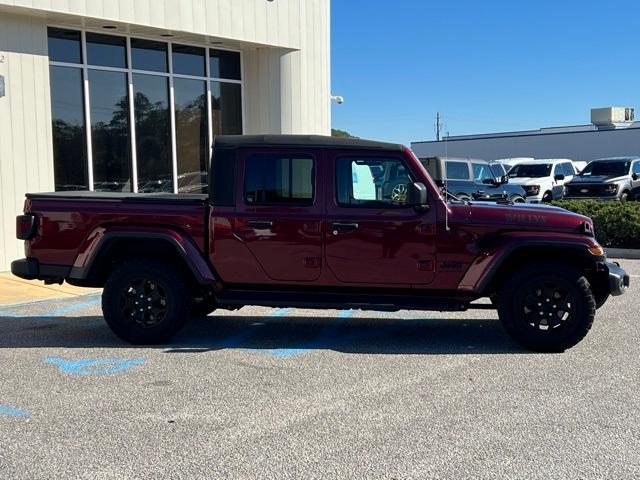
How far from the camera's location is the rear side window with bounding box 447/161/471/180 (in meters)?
18.7

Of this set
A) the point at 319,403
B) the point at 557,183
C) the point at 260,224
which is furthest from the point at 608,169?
the point at 319,403

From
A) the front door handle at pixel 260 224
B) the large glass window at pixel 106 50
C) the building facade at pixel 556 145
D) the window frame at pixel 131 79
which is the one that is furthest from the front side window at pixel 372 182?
the building facade at pixel 556 145

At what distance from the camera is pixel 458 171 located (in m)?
18.8

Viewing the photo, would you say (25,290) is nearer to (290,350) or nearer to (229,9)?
(290,350)

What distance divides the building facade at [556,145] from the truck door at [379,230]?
117ft

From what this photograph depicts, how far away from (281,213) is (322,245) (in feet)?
1.57

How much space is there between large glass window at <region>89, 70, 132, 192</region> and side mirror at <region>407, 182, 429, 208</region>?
809 cm

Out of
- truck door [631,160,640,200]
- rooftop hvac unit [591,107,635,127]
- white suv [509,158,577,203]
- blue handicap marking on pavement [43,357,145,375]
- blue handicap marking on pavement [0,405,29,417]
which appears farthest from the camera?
rooftop hvac unit [591,107,635,127]

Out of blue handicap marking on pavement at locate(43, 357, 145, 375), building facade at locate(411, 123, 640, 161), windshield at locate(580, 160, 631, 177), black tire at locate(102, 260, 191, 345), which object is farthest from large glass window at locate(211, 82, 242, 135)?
building facade at locate(411, 123, 640, 161)

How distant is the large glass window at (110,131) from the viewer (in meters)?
12.5

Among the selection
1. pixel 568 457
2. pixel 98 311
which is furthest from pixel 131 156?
pixel 568 457

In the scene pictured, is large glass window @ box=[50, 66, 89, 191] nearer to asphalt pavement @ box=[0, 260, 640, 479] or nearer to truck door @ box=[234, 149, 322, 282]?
asphalt pavement @ box=[0, 260, 640, 479]

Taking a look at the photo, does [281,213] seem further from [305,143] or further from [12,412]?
[12,412]

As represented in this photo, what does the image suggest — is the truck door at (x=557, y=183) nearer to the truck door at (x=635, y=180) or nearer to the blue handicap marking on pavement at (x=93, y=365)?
the truck door at (x=635, y=180)
